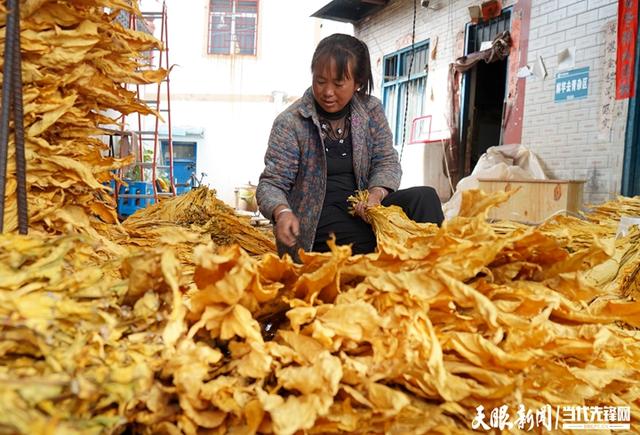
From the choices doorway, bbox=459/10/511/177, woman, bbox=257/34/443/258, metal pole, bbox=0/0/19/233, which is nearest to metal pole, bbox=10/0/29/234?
metal pole, bbox=0/0/19/233

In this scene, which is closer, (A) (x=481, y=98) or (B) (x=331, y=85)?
(B) (x=331, y=85)

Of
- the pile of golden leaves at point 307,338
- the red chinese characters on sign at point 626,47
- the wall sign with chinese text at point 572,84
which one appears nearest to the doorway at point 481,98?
the wall sign with chinese text at point 572,84

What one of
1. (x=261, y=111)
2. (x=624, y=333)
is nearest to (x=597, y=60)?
(x=624, y=333)

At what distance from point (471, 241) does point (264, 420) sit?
19.5 inches

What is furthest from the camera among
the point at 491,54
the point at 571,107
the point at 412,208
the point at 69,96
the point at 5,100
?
the point at 491,54

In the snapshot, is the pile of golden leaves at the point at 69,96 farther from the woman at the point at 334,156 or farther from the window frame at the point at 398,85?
the window frame at the point at 398,85

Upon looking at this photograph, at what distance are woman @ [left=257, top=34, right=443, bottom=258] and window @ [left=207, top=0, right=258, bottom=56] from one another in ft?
52.5

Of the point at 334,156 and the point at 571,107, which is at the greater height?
the point at 571,107

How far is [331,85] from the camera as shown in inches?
99.0

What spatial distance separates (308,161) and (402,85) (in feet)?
26.3

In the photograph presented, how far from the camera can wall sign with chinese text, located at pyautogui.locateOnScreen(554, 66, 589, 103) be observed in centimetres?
617

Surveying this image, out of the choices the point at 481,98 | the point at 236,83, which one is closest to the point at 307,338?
the point at 481,98

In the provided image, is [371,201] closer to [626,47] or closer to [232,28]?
[626,47]

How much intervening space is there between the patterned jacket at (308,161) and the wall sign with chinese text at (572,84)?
4.47 metres
